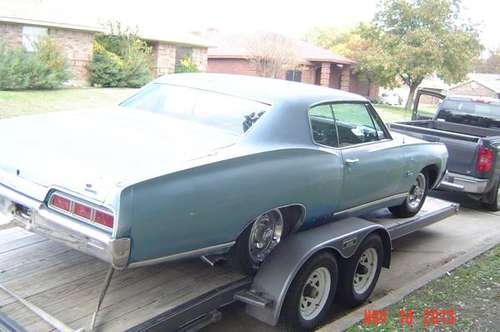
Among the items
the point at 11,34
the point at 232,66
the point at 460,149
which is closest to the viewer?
the point at 460,149

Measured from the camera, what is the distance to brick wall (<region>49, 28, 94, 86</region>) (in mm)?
23750

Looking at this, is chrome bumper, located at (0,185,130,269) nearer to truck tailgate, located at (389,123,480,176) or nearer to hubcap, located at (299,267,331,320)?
hubcap, located at (299,267,331,320)

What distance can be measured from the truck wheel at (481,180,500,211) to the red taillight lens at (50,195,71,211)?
281 inches

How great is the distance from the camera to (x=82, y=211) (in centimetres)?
315

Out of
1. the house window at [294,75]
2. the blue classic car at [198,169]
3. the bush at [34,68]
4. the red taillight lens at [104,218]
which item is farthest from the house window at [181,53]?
the red taillight lens at [104,218]

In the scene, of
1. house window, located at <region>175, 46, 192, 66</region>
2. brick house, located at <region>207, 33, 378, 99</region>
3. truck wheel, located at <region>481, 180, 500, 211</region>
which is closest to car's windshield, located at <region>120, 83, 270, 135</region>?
truck wheel, located at <region>481, 180, 500, 211</region>

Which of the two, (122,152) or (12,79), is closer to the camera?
(122,152)

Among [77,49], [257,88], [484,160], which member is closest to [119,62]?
[77,49]

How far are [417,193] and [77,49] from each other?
2080 centimetres

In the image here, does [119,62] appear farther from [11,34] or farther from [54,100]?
[54,100]

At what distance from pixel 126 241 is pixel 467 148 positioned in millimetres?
6475

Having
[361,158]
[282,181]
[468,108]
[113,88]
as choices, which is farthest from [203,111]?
[113,88]

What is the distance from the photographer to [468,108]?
995 cm

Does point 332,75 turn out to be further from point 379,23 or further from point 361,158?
point 361,158
